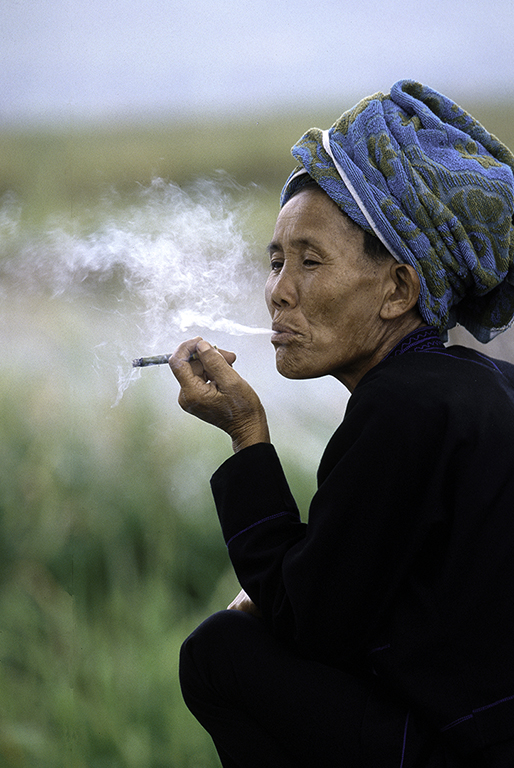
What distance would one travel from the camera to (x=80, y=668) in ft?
6.16

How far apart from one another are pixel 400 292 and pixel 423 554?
463mm

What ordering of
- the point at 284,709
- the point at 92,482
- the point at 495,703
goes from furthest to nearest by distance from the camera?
the point at 92,482, the point at 284,709, the point at 495,703

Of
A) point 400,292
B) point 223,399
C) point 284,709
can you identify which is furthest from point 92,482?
point 400,292

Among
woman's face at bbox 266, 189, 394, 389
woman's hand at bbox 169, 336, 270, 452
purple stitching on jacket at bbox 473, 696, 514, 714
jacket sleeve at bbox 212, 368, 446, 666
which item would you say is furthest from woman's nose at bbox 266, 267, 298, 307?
purple stitching on jacket at bbox 473, 696, 514, 714

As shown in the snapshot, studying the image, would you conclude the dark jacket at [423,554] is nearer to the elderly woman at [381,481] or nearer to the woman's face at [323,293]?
the elderly woman at [381,481]

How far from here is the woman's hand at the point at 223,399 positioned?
4.50ft

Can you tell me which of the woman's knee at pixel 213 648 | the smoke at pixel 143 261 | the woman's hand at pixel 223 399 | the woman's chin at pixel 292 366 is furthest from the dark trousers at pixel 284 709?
the smoke at pixel 143 261

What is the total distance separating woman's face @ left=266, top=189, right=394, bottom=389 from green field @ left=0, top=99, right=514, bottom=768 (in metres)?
0.62

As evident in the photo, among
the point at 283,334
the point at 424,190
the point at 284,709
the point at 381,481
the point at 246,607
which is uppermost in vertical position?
the point at 424,190

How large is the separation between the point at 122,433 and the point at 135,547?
293 mm

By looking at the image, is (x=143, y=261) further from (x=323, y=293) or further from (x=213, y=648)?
(x=213, y=648)

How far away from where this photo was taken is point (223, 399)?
1376 millimetres

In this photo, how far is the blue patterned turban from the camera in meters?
1.23

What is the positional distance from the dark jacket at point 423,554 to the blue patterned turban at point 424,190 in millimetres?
223
